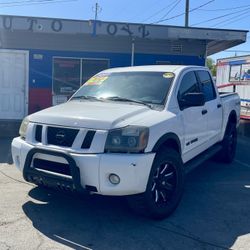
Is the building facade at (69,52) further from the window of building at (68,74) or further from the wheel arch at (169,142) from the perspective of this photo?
the wheel arch at (169,142)

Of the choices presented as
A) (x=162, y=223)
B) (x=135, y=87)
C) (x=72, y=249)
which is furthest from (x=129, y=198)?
(x=135, y=87)

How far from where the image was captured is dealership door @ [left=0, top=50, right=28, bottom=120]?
11.9 meters

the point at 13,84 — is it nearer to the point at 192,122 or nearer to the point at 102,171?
the point at 192,122

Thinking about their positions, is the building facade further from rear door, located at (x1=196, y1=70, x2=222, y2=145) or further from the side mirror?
the side mirror

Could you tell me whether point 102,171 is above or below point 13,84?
below

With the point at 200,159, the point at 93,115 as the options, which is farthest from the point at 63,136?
the point at 200,159

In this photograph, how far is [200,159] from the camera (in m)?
5.70

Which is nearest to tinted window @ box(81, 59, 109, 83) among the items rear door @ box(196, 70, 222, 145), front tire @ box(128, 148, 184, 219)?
rear door @ box(196, 70, 222, 145)

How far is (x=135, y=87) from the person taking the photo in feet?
17.0

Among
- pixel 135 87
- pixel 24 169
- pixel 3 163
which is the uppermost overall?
pixel 135 87

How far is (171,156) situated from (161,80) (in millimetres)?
1230

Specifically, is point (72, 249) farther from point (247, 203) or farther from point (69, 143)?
point (247, 203)

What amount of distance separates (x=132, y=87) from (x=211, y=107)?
164 centimetres

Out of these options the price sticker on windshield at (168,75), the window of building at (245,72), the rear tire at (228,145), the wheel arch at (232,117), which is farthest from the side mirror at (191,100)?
the window of building at (245,72)
